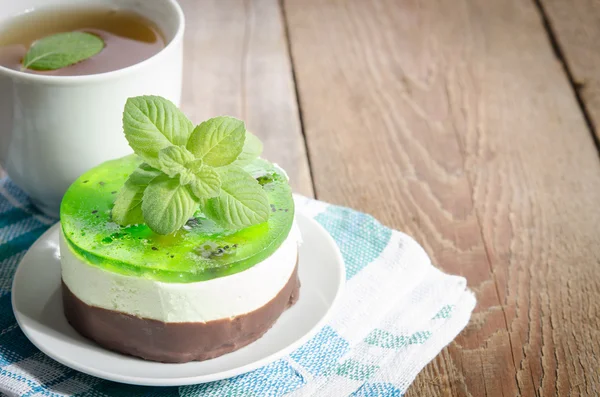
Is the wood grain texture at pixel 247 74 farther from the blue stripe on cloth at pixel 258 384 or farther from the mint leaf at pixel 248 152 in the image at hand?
the blue stripe on cloth at pixel 258 384

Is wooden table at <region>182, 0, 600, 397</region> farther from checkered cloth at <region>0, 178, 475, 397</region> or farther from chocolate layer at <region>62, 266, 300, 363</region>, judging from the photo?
chocolate layer at <region>62, 266, 300, 363</region>

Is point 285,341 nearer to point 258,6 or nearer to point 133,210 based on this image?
point 133,210

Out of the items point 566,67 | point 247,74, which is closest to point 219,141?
point 247,74

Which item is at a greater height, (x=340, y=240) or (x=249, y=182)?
(x=249, y=182)

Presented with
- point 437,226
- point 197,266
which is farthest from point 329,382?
point 437,226

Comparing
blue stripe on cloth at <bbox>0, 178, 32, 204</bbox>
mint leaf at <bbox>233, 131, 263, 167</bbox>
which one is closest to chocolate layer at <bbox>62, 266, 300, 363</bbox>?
mint leaf at <bbox>233, 131, 263, 167</bbox>

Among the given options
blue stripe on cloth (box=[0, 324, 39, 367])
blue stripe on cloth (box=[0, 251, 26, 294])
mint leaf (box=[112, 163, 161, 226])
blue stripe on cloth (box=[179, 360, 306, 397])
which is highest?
mint leaf (box=[112, 163, 161, 226])
